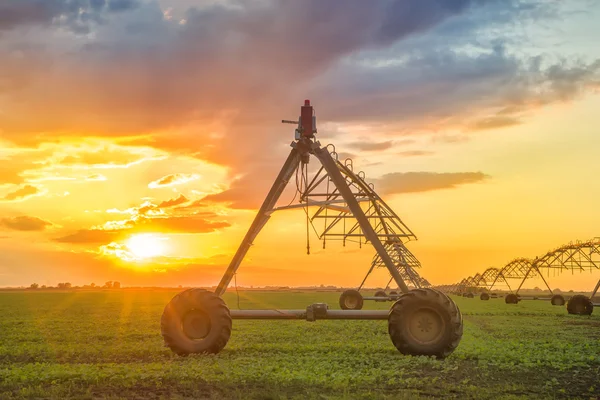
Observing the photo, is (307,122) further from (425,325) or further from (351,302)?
(351,302)

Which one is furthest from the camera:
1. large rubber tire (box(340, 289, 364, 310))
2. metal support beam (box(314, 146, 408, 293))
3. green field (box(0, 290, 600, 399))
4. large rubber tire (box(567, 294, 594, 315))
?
large rubber tire (box(567, 294, 594, 315))

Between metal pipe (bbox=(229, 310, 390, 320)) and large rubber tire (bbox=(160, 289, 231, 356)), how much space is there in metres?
0.78

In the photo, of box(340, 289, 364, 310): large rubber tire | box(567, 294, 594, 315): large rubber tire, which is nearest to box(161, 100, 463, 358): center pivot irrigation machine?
box(340, 289, 364, 310): large rubber tire

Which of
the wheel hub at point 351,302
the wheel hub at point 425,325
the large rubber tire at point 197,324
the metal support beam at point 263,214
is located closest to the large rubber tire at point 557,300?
the wheel hub at point 351,302

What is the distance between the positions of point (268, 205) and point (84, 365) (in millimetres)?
6991

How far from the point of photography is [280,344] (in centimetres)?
2205

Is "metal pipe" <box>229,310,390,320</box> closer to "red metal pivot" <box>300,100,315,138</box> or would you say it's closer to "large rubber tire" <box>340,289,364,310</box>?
"red metal pivot" <box>300,100,315,138</box>

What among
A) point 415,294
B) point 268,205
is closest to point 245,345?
point 268,205

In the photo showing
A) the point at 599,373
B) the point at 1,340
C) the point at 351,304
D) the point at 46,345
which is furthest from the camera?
the point at 351,304

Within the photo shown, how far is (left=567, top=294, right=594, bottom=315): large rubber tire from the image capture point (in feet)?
161

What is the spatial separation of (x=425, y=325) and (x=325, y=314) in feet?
9.30

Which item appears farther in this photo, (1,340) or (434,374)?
(1,340)

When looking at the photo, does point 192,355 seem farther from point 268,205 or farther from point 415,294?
point 415,294

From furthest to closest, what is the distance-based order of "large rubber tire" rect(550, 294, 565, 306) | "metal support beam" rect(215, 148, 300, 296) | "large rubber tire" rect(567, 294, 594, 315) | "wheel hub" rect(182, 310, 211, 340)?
"large rubber tire" rect(550, 294, 565, 306), "large rubber tire" rect(567, 294, 594, 315), "metal support beam" rect(215, 148, 300, 296), "wheel hub" rect(182, 310, 211, 340)
